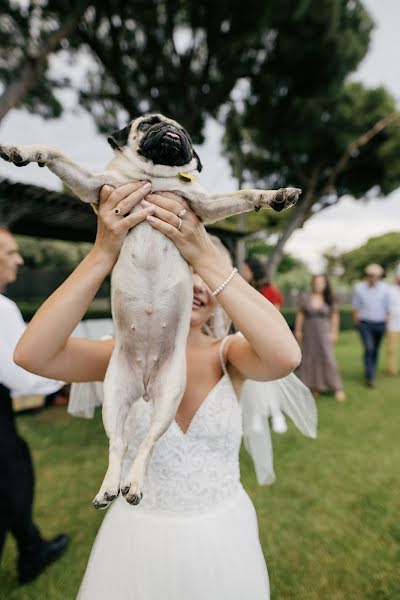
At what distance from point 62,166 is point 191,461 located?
123 cm

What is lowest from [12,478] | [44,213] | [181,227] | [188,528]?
[12,478]

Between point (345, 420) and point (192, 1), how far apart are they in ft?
33.5

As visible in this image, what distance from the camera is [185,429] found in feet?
5.39

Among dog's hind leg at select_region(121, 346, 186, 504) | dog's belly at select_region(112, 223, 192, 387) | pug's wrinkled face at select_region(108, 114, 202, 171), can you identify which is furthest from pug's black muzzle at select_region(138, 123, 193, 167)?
dog's hind leg at select_region(121, 346, 186, 504)

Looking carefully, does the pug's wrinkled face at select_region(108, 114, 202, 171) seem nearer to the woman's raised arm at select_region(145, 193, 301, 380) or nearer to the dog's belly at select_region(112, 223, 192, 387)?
the woman's raised arm at select_region(145, 193, 301, 380)

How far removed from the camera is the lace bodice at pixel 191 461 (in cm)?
158

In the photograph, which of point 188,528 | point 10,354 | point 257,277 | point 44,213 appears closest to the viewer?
point 188,528

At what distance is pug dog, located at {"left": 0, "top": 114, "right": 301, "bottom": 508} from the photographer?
129 centimetres

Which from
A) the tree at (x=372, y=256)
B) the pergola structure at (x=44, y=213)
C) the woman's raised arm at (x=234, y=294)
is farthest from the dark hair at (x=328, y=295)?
the tree at (x=372, y=256)

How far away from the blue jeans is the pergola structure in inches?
145

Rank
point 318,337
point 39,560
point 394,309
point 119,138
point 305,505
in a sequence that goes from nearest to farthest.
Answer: point 119,138
point 39,560
point 305,505
point 318,337
point 394,309

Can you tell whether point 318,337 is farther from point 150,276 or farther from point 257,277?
point 150,276

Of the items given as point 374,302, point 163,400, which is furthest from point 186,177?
point 374,302

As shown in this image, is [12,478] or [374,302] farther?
[374,302]
